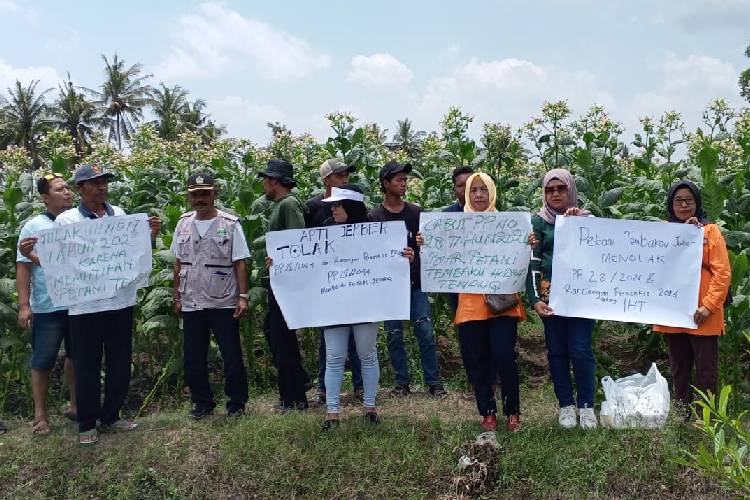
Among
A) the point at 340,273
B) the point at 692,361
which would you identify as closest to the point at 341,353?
the point at 340,273

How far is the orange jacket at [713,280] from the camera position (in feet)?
14.8

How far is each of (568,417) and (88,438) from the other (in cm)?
347

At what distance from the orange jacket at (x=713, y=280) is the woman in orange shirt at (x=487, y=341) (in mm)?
1182

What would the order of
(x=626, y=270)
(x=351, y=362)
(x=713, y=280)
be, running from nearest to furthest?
(x=713, y=280) → (x=626, y=270) → (x=351, y=362)

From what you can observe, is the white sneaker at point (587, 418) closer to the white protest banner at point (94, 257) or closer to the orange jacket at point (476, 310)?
the orange jacket at point (476, 310)

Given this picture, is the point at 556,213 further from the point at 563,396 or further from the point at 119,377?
the point at 119,377

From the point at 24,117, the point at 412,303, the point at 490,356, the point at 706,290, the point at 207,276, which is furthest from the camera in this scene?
the point at 24,117

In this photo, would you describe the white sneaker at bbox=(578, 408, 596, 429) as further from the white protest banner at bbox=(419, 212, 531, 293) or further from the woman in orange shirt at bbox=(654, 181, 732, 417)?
the white protest banner at bbox=(419, 212, 531, 293)

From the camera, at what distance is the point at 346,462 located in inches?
181

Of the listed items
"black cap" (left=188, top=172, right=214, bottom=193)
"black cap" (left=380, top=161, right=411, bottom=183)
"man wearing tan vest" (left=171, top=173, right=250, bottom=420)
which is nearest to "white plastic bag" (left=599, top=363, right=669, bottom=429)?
"black cap" (left=380, top=161, right=411, bottom=183)

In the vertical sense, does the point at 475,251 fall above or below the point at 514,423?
above

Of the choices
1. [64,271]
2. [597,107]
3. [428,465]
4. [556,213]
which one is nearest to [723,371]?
[556,213]

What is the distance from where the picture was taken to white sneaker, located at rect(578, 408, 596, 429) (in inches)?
186

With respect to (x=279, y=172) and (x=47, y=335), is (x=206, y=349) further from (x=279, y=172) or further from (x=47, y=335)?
(x=279, y=172)
